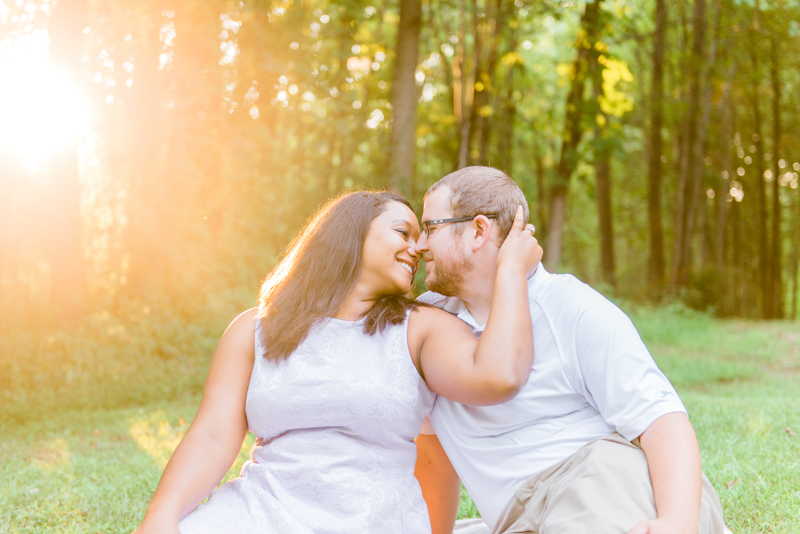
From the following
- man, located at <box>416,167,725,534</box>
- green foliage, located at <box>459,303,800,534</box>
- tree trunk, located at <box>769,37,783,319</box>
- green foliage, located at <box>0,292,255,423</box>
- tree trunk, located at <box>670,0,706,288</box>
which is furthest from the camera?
tree trunk, located at <box>769,37,783,319</box>

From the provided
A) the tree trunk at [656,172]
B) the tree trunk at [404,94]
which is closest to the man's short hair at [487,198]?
the tree trunk at [404,94]

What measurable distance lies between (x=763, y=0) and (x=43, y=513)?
37.8ft

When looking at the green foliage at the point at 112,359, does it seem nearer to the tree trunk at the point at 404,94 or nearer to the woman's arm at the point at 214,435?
the tree trunk at the point at 404,94

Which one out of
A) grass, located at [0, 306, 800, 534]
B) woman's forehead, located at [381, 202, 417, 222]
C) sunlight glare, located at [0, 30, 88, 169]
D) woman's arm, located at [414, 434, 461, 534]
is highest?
sunlight glare, located at [0, 30, 88, 169]

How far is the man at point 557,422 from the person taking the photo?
2086 millimetres

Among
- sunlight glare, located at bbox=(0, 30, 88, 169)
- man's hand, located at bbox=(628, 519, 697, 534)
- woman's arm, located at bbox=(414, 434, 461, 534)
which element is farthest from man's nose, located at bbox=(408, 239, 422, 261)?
sunlight glare, located at bbox=(0, 30, 88, 169)

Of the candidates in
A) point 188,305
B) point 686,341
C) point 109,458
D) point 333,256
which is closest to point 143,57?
point 188,305

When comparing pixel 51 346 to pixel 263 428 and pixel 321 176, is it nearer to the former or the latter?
pixel 263 428

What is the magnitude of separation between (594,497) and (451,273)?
0.99 metres

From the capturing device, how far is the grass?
406cm

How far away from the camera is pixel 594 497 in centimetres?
209

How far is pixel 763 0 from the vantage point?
10477 millimetres

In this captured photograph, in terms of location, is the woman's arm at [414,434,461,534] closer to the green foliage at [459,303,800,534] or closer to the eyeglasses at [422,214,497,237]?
the eyeglasses at [422,214,497,237]

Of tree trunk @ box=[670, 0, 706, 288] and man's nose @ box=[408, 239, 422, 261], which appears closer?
man's nose @ box=[408, 239, 422, 261]
